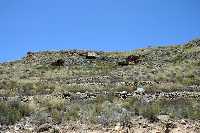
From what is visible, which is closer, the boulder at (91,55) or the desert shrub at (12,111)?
the desert shrub at (12,111)

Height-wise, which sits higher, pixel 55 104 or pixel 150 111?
pixel 55 104

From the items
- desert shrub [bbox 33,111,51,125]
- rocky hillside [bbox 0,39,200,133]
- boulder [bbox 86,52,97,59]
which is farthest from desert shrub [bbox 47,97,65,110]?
boulder [bbox 86,52,97,59]

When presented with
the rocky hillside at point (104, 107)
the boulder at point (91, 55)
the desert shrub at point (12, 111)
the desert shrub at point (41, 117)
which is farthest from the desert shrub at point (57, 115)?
the boulder at point (91, 55)

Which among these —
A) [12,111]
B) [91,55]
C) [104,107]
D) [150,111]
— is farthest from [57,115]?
[91,55]

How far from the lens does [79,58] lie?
142ft

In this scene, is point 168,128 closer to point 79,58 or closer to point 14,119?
point 14,119

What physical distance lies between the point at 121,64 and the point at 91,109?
24.1 metres

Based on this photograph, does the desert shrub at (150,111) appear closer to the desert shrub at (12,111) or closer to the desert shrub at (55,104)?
the desert shrub at (55,104)

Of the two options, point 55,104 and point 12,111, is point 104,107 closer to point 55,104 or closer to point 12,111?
point 55,104

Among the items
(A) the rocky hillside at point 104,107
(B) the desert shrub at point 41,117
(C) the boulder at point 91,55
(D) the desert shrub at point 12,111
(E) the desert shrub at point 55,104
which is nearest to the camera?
(A) the rocky hillside at point 104,107

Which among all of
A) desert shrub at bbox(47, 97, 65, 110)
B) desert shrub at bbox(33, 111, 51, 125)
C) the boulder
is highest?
the boulder

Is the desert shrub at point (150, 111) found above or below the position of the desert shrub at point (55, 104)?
below

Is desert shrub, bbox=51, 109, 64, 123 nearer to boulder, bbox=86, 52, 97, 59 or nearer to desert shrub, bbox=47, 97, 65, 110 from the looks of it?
desert shrub, bbox=47, 97, 65, 110

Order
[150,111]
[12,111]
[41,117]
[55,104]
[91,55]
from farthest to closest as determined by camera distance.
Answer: [91,55] < [55,104] < [12,111] < [150,111] < [41,117]
